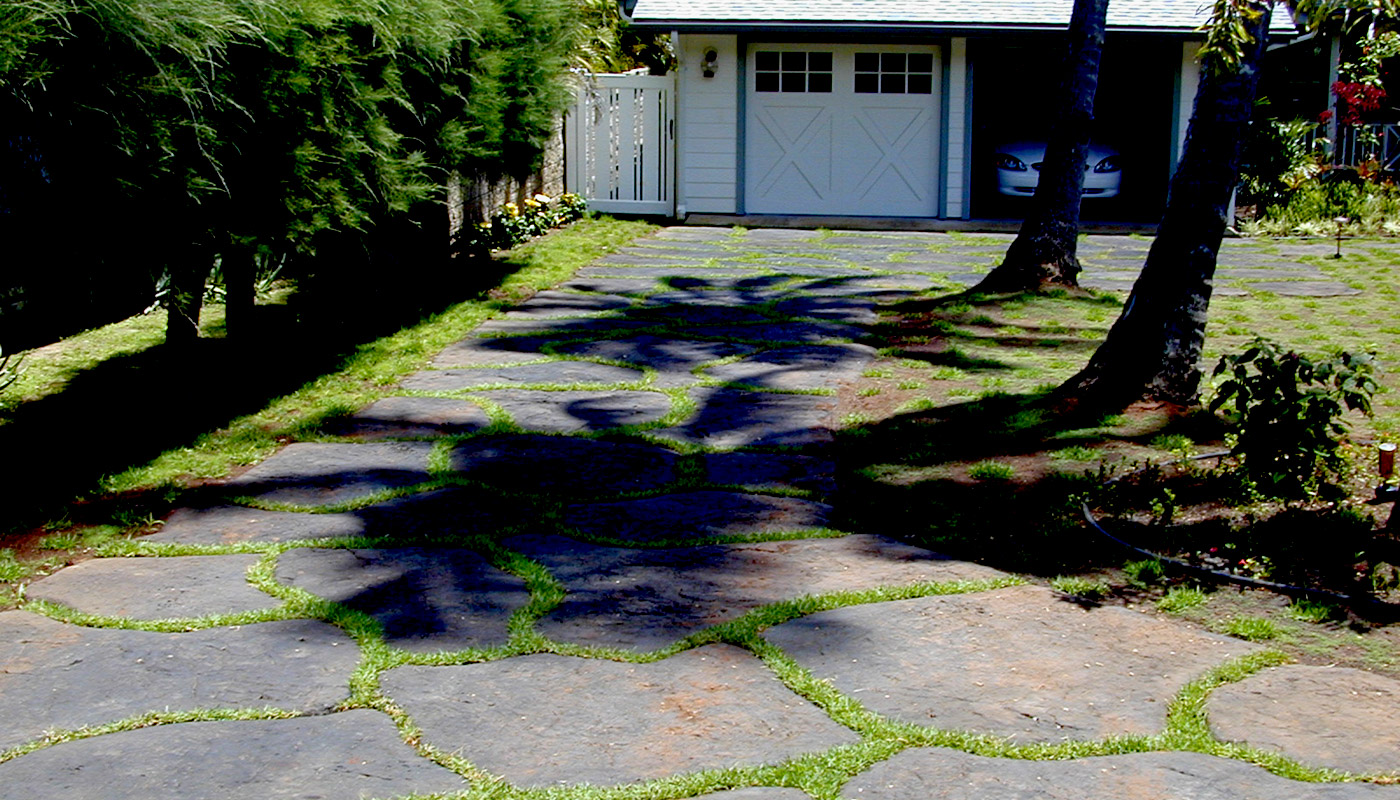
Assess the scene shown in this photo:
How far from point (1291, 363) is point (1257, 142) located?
1412cm

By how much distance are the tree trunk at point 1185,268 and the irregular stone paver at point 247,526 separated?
3731 millimetres

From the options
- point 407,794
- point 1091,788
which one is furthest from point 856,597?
point 407,794

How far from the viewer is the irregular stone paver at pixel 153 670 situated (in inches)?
139

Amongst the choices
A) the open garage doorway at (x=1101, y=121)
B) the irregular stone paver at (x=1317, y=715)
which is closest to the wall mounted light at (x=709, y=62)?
the open garage doorway at (x=1101, y=121)

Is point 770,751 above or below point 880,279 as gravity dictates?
below

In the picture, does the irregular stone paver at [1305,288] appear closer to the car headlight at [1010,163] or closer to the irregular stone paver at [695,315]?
the irregular stone paver at [695,315]

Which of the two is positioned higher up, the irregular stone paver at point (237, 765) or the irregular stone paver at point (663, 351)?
the irregular stone paver at point (663, 351)

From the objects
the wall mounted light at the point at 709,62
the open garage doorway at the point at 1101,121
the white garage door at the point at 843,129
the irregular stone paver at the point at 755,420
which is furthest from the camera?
the open garage doorway at the point at 1101,121

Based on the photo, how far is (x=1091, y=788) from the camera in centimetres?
312

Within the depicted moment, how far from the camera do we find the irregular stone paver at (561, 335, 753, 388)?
8.16 m

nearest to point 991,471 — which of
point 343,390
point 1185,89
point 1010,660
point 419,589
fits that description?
point 1010,660

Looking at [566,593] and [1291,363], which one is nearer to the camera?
[566,593]

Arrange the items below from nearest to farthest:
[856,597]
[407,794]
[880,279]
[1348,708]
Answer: [407,794], [1348,708], [856,597], [880,279]

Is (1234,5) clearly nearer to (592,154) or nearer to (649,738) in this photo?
(649,738)
